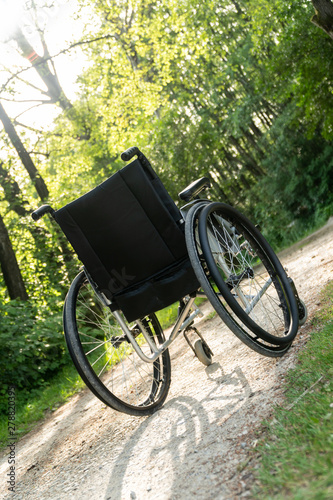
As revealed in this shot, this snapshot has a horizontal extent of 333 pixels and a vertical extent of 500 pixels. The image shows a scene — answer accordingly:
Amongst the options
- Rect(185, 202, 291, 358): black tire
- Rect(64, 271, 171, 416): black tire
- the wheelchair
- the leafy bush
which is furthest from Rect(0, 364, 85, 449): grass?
Rect(185, 202, 291, 358): black tire

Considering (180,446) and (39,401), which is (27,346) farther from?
(180,446)

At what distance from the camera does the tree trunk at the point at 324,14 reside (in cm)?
624

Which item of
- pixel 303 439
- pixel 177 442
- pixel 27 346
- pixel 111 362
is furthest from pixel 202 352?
pixel 27 346

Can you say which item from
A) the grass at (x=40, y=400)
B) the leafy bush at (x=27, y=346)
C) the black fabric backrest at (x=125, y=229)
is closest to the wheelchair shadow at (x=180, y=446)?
the black fabric backrest at (x=125, y=229)

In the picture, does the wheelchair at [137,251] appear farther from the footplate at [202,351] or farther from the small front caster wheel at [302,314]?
the footplate at [202,351]

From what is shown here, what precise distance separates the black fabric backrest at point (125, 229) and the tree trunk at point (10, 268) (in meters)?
6.25

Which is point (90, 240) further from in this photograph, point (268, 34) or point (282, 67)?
point (268, 34)

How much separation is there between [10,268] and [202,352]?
20.2ft

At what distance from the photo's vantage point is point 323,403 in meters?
2.06

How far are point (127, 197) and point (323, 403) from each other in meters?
1.58

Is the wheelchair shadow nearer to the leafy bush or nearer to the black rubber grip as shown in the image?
the black rubber grip

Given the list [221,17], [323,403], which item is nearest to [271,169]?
[221,17]

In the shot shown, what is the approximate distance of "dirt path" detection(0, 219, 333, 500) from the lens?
216 cm

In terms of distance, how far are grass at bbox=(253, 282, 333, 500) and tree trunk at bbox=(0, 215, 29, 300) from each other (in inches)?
282
